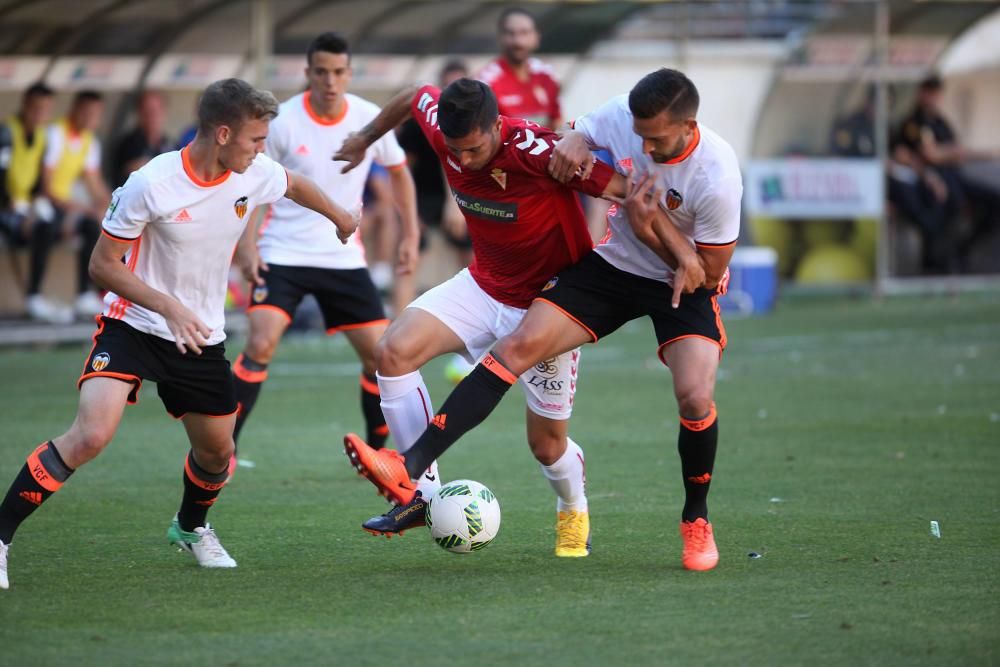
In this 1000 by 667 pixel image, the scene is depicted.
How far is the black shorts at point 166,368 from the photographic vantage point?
5473 millimetres

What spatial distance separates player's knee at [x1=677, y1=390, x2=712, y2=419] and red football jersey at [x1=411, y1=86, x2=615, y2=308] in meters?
0.76

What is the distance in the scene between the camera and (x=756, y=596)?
527 centimetres

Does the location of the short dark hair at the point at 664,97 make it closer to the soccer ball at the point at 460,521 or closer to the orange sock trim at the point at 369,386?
the soccer ball at the point at 460,521

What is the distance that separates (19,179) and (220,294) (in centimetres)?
870

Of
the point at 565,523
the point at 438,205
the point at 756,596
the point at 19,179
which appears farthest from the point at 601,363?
the point at 756,596

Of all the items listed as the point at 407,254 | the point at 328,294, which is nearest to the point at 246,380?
the point at 328,294

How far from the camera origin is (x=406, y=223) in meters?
7.89

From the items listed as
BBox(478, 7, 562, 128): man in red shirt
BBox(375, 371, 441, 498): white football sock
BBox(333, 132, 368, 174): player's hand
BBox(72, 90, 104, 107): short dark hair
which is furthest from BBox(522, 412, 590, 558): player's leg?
BBox(72, 90, 104, 107): short dark hair

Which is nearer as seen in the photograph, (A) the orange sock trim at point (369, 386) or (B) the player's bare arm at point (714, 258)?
(B) the player's bare arm at point (714, 258)

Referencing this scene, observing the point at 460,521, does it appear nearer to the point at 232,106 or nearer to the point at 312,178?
the point at 232,106

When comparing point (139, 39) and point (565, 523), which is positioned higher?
point (139, 39)

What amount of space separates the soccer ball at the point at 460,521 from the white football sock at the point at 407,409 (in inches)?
11.2

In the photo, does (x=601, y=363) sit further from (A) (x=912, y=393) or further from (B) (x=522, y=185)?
(B) (x=522, y=185)

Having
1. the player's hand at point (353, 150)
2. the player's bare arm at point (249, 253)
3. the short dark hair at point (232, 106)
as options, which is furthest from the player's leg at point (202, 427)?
the player's bare arm at point (249, 253)
